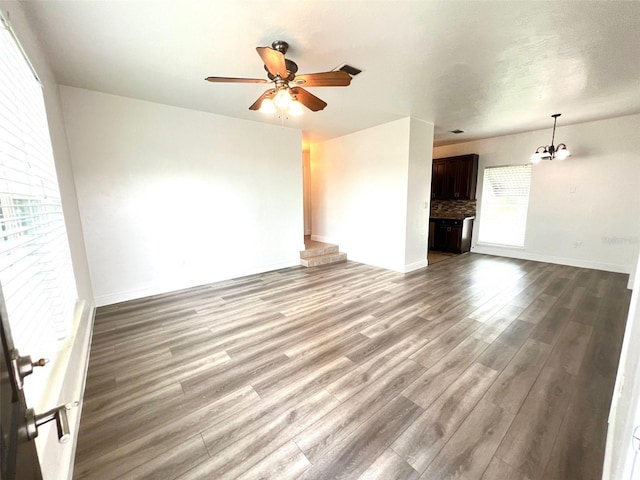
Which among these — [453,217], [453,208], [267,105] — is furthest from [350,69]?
[453,208]

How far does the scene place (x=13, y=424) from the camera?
0.54 metres

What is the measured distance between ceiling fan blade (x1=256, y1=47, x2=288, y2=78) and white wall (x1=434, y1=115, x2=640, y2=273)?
5703 millimetres

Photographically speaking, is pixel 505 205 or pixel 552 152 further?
pixel 505 205

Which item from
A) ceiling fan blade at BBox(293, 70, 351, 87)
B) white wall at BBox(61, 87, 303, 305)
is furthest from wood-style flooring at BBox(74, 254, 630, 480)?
ceiling fan blade at BBox(293, 70, 351, 87)

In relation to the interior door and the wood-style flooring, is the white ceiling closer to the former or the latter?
the interior door

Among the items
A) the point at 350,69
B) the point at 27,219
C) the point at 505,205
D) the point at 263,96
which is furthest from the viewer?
the point at 505,205

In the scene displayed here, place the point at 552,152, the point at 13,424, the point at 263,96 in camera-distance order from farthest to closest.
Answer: the point at 552,152 < the point at 263,96 < the point at 13,424

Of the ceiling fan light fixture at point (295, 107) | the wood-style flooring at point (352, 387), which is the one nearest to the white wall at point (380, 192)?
the wood-style flooring at point (352, 387)

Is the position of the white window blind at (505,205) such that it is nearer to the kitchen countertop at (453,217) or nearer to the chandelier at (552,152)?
the kitchen countertop at (453,217)

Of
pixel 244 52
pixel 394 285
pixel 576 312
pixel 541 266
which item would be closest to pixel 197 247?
pixel 244 52

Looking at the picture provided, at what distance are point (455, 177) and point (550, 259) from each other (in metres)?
2.59

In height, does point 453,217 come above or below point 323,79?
below

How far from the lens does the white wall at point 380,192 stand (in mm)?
4500

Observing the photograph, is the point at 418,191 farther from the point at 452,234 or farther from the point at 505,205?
the point at 505,205
